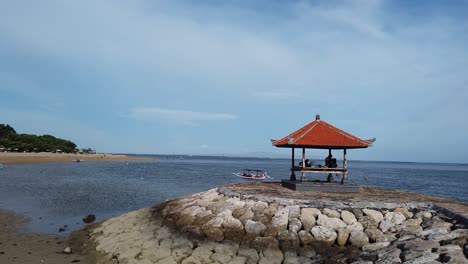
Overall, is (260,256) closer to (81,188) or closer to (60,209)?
(60,209)

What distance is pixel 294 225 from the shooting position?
12.5 metres

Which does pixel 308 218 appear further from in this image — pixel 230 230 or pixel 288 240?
pixel 230 230

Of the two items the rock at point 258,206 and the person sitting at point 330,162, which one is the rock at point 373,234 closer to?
the rock at point 258,206

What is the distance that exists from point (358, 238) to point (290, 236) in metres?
2.03

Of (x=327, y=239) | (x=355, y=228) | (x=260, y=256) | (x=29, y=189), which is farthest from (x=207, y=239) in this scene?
(x=29, y=189)

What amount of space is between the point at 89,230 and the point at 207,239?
8022 millimetres

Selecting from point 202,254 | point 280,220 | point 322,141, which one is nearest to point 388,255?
point 280,220

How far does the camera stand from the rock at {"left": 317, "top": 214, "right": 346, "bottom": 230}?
40.5 ft

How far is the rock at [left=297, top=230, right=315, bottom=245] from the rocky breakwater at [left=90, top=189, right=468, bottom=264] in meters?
0.02

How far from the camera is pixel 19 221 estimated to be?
2039 cm

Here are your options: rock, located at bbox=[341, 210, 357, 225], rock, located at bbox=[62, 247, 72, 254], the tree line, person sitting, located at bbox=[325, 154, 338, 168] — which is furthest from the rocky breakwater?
the tree line

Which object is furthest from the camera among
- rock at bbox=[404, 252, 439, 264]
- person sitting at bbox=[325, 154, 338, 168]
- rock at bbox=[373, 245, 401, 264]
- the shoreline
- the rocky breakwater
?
person sitting at bbox=[325, 154, 338, 168]

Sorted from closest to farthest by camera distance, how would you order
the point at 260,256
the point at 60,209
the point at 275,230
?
1. the point at 260,256
2. the point at 275,230
3. the point at 60,209

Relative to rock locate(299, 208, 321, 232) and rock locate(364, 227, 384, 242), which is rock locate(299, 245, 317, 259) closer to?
rock locate(299, 208, 321, 232)
